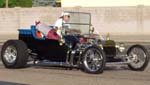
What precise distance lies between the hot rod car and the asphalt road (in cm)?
23

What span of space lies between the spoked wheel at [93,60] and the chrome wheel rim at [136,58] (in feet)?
4.52

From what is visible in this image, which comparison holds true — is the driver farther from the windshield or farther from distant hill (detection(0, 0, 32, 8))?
distant hill (detection(0, 0, 32, 8))

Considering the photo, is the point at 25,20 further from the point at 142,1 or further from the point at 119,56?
the point at 119,56

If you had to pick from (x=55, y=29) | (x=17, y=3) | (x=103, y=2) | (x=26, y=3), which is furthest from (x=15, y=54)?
(x=26, y=3)

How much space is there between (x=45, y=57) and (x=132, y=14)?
26.0 metres

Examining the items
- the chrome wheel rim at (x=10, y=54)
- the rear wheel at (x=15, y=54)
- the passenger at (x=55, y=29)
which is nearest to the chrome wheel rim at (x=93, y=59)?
the passenger at (x=55, y=29)

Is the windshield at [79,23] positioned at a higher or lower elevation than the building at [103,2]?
lower

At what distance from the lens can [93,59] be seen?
516 inches

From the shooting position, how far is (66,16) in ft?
47.1

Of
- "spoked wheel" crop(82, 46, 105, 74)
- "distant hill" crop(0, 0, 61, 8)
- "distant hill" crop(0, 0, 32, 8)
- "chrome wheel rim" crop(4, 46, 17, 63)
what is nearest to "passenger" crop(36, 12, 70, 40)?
"chrome wheel rim" crop(4, 46, 17, 63)

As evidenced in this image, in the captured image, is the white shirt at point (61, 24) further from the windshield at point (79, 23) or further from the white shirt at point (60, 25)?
the windshield at point (79, 23)

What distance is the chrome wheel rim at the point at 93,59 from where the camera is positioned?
13.0 meters

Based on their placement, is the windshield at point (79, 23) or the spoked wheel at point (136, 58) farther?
the windshield at point (79, 23)

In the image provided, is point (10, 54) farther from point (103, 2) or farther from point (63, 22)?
point (103, 2)
